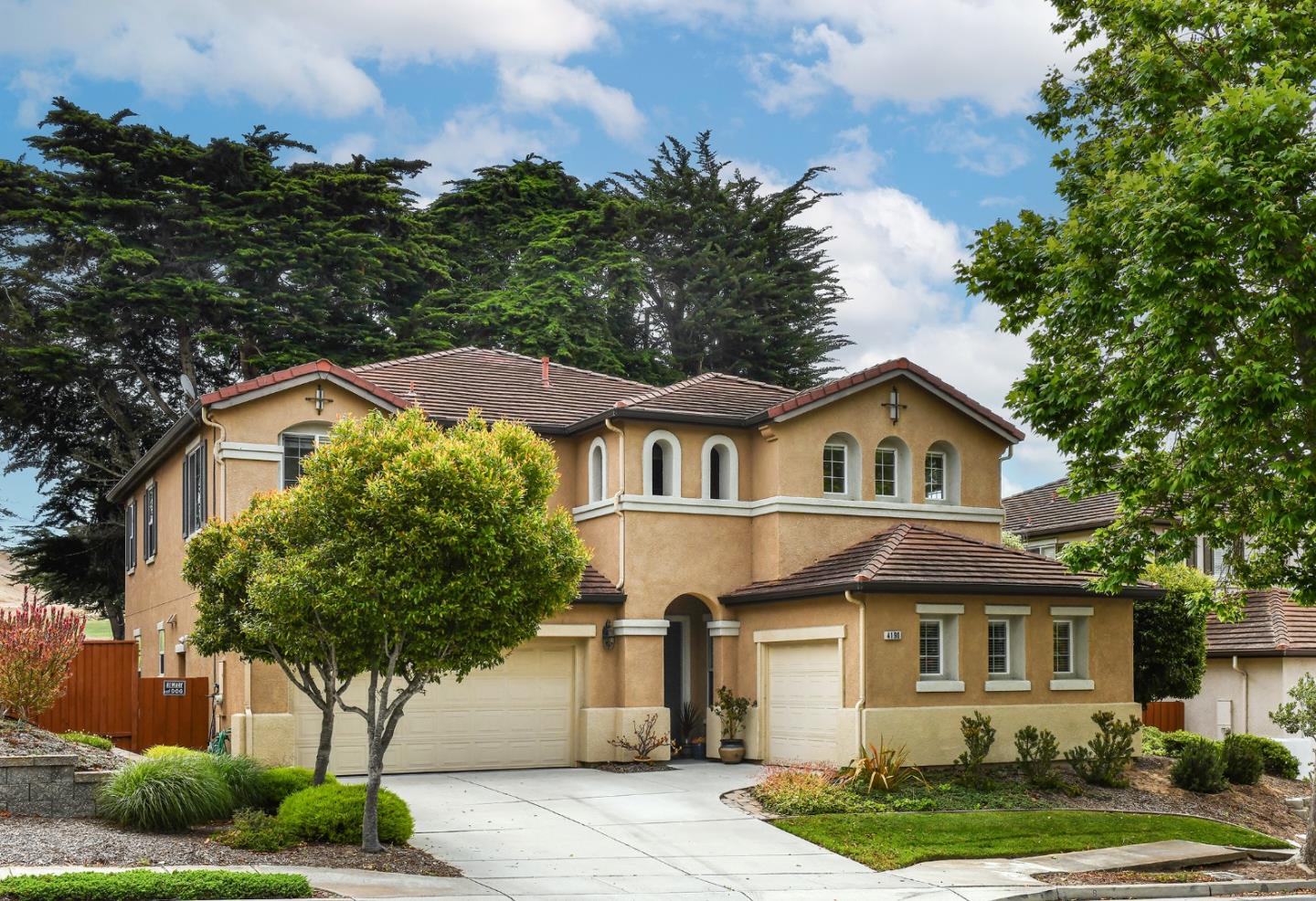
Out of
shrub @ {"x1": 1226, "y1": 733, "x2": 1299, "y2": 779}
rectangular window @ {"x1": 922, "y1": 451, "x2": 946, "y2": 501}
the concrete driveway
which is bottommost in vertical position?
shrub @ {"x1": 1226, "y1": 733, "x2": 1299, "y2": 779}

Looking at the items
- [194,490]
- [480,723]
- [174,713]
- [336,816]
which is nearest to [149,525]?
[194,490]

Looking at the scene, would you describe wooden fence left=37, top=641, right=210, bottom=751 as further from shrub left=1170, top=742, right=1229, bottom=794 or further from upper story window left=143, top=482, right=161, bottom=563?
shrub left=1170, top=742, right=1229, bottom=794

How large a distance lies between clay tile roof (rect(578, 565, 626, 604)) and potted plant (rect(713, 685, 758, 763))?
2.81 m

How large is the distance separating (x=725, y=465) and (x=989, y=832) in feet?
32.7

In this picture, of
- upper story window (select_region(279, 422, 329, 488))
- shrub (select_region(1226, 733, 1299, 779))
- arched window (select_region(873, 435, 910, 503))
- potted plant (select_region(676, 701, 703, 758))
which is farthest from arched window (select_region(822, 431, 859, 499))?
upper story window (select_region(279, 422, 329, 488))

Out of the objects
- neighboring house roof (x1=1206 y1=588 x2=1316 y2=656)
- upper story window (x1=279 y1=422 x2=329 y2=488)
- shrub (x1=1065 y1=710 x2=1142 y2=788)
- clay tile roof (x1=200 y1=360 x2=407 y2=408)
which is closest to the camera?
clay tile roof (x1=200 y1=360 x2=407 y2=408)

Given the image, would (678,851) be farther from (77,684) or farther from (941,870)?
(77,684)

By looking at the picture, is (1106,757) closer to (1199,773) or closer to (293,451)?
(1199,773)

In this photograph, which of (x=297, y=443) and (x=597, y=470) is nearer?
(x=297, y=443)

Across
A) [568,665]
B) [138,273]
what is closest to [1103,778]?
[568,665]

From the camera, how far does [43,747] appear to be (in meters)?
16.9

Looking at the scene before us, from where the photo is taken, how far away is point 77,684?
2331 cm

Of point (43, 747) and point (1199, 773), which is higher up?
point (43, 747)

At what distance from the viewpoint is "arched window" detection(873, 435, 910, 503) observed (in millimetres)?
27609
